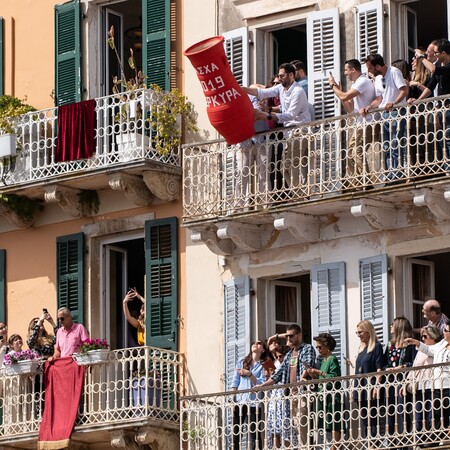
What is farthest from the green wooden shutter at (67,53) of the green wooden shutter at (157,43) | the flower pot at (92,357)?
the flower pot at (92,357)

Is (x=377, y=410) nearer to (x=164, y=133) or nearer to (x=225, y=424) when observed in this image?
(x=225, y=424)

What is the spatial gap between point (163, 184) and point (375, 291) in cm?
374

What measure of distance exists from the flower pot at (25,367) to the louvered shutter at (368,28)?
6182 mm

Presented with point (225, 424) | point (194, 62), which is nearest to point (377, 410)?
point (225, 424)

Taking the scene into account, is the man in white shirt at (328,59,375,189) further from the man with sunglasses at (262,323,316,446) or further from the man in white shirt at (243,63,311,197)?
the man with sunglasses at (262,323,316,446)

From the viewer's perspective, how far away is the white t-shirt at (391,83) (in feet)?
110

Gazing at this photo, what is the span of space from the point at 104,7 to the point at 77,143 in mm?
2596

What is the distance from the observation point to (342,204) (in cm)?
3419

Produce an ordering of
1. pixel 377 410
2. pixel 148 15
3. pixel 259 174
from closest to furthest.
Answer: pixel 377 410
pixel 259 174
pixel 148 15

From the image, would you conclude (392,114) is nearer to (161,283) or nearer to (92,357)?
(161,283)

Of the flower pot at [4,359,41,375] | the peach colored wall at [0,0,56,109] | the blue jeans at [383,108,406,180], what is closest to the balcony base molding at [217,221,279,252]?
the blue jeans at [383,108,406,180]

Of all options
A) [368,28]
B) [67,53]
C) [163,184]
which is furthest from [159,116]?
[368,28]

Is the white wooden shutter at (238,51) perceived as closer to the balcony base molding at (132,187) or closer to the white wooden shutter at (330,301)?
the balcony base molding at (132,187)

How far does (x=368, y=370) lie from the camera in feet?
108
